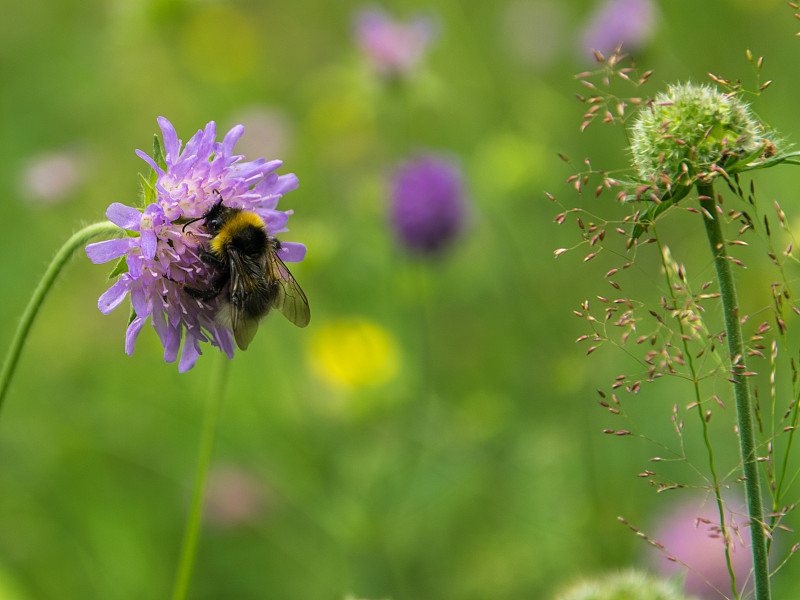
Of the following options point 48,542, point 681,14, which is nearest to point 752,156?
point 48,542

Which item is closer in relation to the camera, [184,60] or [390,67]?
[390,67]

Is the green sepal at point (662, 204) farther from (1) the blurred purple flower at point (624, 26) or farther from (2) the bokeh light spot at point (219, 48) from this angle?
(2) the bokeh light spot at point (219, 48)

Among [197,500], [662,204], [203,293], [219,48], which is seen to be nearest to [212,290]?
[203,293]

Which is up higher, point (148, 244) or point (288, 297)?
point (288, 297)

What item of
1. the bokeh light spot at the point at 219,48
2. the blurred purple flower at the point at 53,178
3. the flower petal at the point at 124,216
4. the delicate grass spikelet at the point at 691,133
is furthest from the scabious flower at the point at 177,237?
the bokeh light spot at the point at 219,48

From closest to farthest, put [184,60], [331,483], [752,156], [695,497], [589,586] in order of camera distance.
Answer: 1. [752,156]
2. [589,586]
3. [695,497]
4. [331,483]
5. [184,60]

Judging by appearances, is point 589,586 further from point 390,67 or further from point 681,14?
point 681,14

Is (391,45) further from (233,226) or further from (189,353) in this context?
(189,353)
